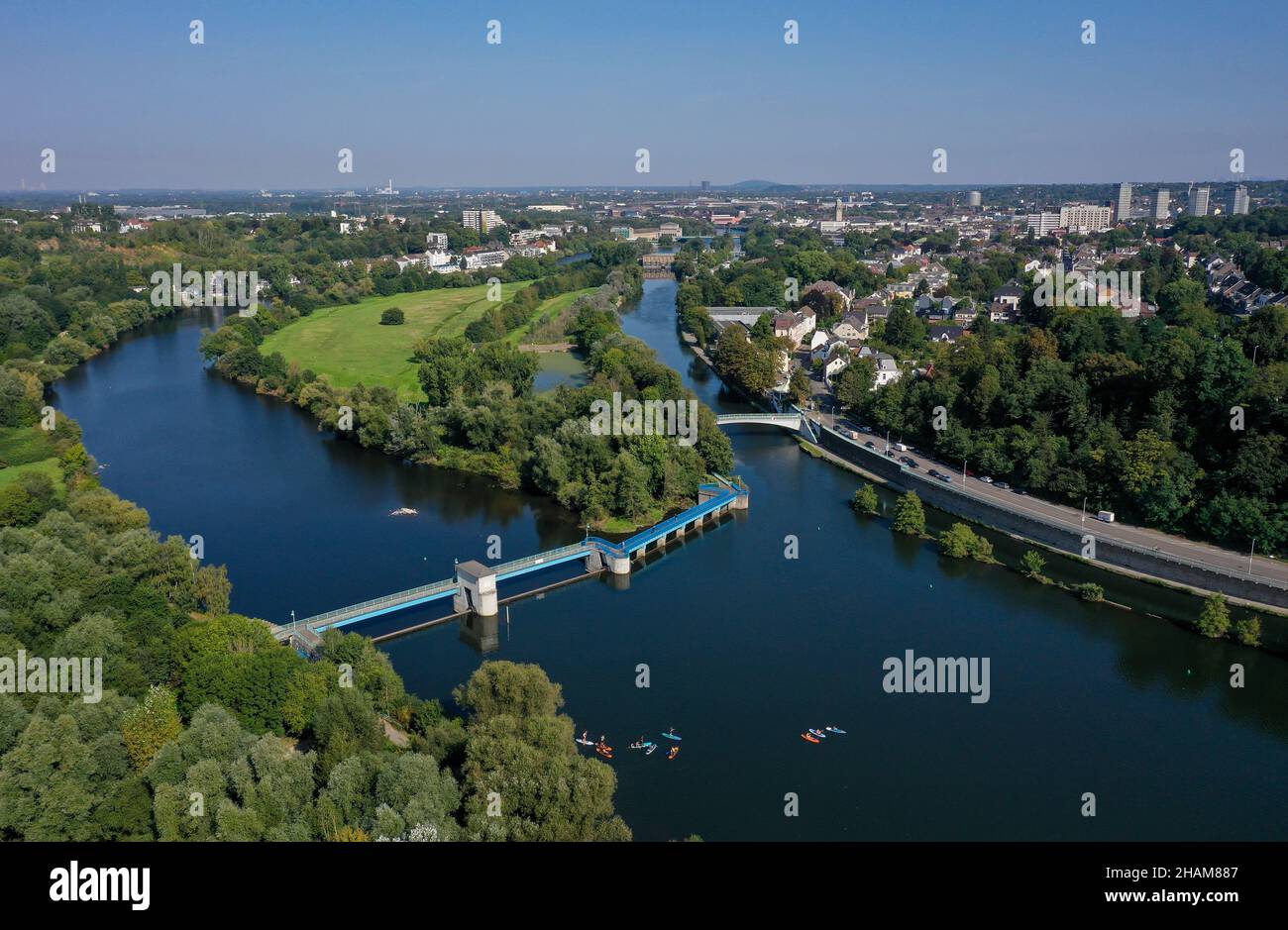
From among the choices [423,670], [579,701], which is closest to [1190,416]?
[579,701]

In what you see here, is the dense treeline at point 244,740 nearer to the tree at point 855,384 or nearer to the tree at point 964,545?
the tree at point 964,545

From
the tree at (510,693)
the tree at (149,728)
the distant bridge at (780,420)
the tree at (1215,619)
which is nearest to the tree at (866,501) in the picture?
the distant bridge at (780,420)

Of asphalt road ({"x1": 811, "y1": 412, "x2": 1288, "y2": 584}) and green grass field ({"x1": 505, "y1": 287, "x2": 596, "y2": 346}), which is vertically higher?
green grass field ({"x1": 505, "y1": 287, "x2": 596, "y2": 346})

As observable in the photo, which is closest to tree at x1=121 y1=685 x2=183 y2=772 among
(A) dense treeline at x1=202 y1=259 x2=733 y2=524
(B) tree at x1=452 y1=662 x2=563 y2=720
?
(B) tree at x1=452 y1=662 x2=563 y2=720

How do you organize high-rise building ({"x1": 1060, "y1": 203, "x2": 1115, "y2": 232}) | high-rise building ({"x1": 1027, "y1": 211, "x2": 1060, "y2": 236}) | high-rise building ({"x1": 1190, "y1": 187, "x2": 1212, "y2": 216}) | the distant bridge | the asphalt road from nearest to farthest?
the asphalt road < the distant bridge < high-rise building ({"x1": 1027, "y1": 211, "x2": 1060, "y2": 236}) < high-rise building ({"x1": 1060, "y1": 203, "x2": 1115, "y2": 232}) < high-rise building ({"x1": 1190, "y1": 187, "x2": 1212, "y2": 216})

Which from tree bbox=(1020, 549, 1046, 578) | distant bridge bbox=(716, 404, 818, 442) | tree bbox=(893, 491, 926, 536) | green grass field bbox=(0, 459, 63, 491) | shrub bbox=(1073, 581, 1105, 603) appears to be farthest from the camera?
distant bridge bbox=(716, 404, 818, 442)

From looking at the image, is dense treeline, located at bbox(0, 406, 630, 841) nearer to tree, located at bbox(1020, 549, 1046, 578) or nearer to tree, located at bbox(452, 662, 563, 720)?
tree, located at bbox(452, 662, 563, 720)

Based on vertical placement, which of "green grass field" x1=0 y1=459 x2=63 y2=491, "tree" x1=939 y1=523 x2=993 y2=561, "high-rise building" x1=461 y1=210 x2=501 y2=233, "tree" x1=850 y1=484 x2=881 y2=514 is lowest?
"tree" x1=939 y1=523 x2=993 y2=561
